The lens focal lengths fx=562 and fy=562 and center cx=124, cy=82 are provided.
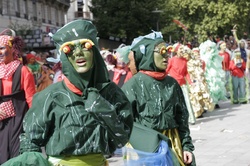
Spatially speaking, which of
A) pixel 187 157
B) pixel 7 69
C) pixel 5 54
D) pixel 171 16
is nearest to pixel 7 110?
pixel 7 69

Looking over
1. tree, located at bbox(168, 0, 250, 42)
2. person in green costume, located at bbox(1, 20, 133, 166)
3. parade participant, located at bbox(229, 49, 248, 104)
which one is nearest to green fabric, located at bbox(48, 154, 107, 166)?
person in green costume, located at bbox(1, 20, 133, 166)

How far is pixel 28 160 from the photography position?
297 centimetres

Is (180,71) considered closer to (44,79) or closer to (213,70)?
(44,79)

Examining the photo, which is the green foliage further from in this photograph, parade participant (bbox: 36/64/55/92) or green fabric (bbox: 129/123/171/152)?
green fabric (bbox: 129/123/171/152)

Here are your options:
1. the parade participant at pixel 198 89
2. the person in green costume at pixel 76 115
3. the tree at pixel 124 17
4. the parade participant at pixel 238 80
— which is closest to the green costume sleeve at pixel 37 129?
the person in green costume at pixel 76 115

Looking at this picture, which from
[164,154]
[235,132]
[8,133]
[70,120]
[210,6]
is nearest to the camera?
[70,120]

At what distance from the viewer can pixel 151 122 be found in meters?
4.85

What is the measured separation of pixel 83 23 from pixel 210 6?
38.7m

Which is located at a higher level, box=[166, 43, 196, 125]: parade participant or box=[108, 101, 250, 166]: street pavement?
box=[166, 43, 196, 125]: parade participant

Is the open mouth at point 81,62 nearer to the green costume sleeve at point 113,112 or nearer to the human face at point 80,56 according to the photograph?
the human face at point 80,56

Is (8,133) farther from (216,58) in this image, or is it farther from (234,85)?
(234,85)

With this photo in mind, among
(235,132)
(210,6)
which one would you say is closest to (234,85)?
(235,132)

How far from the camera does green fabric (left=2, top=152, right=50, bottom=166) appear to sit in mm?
2941

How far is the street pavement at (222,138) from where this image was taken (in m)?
8.31
